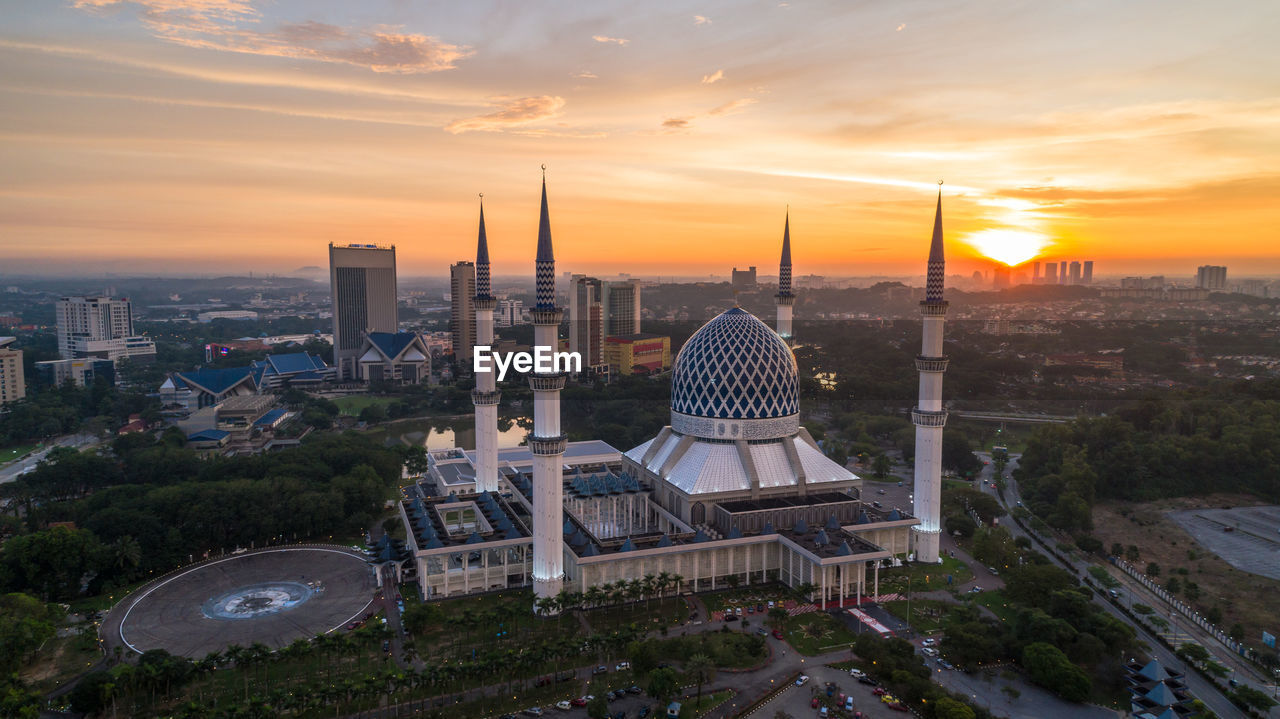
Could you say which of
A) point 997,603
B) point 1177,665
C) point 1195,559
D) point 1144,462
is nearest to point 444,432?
point 997,603

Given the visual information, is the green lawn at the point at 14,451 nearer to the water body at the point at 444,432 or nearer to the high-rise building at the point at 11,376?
the high-rise building at the point at 11,376

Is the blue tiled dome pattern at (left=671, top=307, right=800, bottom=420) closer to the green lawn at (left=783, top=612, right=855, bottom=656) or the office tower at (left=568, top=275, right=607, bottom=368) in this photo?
the green lawn at (left=783, top=612, right=855, bottom=656)

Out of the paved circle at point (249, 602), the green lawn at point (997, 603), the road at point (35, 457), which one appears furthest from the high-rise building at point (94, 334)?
the green lawn at point (997, 603)

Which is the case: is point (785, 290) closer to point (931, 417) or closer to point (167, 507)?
point (931, 417)

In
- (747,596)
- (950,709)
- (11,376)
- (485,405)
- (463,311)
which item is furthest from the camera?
(463,311)

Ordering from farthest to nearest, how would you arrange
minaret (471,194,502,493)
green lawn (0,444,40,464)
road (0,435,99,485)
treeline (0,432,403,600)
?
green lawn (0,444,40,464) → road (0,435,99,485) → minaret (471,194,502,493) → treeline (0,432,403,600)

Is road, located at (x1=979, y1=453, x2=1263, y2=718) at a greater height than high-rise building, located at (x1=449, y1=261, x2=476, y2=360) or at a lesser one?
lesser

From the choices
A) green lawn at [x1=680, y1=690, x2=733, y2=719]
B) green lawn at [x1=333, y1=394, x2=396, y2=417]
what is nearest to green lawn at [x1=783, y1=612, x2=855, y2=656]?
green lawn at [x1=680, y1=690, x2=733, y2=719]
